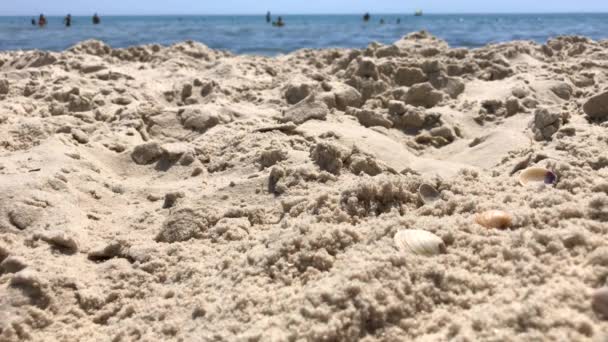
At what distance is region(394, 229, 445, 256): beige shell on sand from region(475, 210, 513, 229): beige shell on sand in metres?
0.20

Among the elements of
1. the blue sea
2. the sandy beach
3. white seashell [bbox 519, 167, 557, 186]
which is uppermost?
the blue sea

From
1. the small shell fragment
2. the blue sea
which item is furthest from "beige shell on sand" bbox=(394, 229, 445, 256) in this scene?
the blue sea

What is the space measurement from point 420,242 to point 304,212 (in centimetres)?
65

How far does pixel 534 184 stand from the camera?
2.12 m

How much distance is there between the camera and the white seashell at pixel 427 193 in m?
2.12

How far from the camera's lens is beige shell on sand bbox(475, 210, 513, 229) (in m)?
1.78

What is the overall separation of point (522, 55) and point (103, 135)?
4767mm

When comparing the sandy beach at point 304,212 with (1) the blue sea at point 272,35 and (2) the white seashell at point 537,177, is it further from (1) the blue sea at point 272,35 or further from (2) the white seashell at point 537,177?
(1) the blue sea at point 272,35

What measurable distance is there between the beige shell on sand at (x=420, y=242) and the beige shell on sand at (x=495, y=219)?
20 cm

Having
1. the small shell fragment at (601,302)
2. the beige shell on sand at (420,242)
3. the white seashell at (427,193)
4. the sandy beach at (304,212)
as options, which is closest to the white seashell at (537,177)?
the sandy beach at (304,212)

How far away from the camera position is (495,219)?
5.89 feet

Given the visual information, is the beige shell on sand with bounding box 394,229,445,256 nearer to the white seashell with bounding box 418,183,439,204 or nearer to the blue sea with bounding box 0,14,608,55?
the white seashell with bounding box 418,183,439,204

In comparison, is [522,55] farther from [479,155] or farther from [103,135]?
[103,135]

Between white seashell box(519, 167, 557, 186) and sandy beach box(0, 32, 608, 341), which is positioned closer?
sandy beach box(0, 32, 608, 341)
